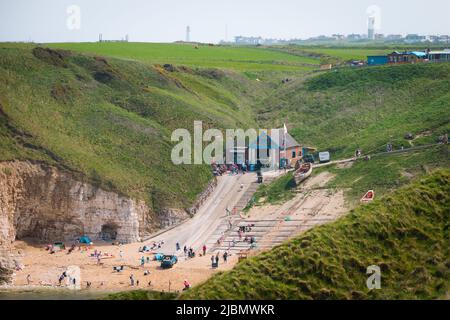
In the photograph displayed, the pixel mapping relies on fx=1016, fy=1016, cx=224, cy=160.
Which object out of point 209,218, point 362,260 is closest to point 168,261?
point 209,218

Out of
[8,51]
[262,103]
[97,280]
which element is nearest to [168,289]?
[97,280]

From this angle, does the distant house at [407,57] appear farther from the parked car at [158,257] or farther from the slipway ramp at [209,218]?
the parked car at [158,257]

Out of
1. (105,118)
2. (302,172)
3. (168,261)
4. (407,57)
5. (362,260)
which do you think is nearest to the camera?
(362,260)

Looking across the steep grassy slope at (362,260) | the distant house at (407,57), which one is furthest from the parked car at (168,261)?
the distant house at (407,57)

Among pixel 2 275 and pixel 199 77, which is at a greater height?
pixel 199 77

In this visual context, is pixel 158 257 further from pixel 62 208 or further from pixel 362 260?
pixel 362 260

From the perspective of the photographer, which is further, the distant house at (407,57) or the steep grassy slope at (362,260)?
the distant house at (407,57)
